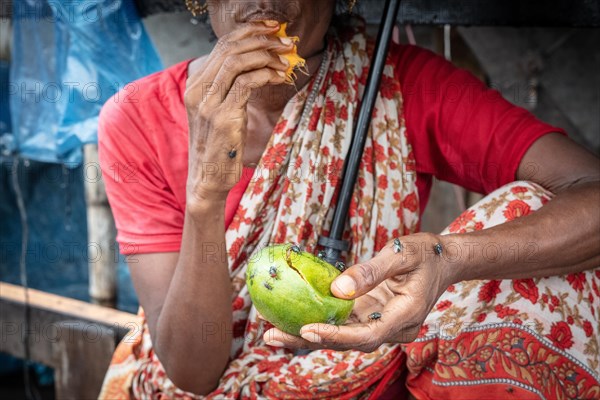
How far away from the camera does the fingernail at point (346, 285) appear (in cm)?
148

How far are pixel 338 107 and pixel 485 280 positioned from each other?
2.48ft

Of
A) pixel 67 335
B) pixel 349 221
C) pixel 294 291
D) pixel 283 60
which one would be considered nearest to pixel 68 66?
pixel 67 335

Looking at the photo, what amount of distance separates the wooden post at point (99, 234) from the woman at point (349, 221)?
76.7 inches

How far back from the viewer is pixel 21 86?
13.0 feet

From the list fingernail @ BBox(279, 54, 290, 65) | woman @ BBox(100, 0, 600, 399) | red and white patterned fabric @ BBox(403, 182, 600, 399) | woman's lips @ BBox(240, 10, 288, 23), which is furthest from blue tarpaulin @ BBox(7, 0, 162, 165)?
red and white patterned fabric @ BBox(403, 182, 600, 399)

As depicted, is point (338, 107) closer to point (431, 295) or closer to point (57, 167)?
point (431, 295)

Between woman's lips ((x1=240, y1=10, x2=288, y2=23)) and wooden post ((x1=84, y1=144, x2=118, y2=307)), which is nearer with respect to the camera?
woman's lips ((x1=240, y1=10, x2=288, y2=23))

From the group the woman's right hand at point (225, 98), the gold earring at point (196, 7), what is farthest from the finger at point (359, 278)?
the gold earring at point (196, 7)

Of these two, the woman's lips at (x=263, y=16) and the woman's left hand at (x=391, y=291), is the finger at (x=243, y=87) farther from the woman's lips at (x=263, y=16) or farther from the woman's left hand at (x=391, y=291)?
the woman's left hand at (x=391, y=291)

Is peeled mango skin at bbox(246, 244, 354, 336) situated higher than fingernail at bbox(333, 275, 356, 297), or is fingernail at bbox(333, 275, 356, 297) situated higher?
fingernail at bbox(333, 275, 356, 297)

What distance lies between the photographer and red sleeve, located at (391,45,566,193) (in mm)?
2234

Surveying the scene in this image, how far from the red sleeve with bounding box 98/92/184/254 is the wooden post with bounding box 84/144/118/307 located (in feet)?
6.23

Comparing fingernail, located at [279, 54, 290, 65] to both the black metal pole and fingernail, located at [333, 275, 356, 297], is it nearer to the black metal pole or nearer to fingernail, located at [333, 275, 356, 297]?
the black metal pole

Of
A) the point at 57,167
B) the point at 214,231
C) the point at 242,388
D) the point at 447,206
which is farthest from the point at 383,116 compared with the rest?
the point at 57,167
